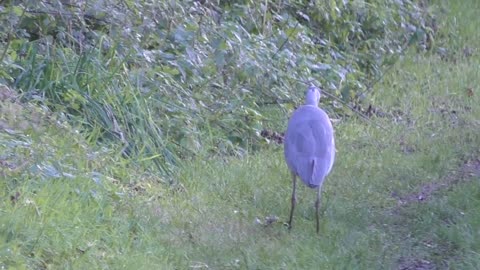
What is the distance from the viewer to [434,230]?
6.26m

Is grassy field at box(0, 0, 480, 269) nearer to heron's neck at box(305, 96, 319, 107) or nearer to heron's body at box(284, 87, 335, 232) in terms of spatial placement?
heron's body at box(284, 87, 335, 232)

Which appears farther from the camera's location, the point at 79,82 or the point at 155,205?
the point at 79,82

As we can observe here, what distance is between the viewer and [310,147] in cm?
629

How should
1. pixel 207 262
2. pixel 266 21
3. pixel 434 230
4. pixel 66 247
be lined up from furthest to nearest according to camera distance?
pixel 266 21 → pixel 434 230 → pixel 207 262 → pixel 66 247

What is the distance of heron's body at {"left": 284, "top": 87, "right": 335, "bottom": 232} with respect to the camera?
20.2ft

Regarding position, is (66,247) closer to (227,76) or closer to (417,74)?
(227,76)

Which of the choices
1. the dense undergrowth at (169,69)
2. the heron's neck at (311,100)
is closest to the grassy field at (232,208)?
the dense undergrowth at (169,69)

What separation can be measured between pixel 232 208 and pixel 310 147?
730 mm

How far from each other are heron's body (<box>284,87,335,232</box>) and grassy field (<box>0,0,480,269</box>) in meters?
0.36

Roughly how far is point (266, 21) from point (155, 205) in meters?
3.76

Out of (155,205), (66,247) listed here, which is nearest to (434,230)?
(155,205)

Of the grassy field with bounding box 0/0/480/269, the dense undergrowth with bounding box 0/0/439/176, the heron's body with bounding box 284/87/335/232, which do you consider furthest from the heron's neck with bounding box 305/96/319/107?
the dense undergrowth with bounding box 0/0/439/176

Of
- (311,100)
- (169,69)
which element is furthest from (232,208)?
(169,69)

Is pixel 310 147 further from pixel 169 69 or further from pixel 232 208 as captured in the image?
pixel 169 69
